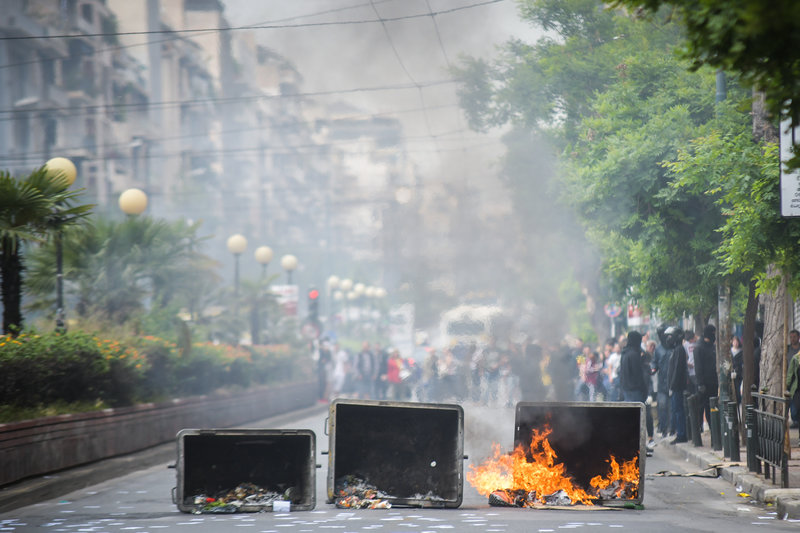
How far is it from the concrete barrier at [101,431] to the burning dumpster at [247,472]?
2.46 meters

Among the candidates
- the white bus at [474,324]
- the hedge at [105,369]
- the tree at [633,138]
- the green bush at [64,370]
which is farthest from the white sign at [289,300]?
the green bush at [64,370]

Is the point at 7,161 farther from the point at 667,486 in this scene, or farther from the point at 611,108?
the point at 667,486

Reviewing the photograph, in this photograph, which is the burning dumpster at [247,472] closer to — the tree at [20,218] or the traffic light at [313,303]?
the tree at [20,218]

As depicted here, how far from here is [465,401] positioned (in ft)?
87.7

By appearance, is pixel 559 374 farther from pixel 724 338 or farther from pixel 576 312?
pixel 576 312

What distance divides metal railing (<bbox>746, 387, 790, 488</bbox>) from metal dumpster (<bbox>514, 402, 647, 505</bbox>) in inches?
63.7

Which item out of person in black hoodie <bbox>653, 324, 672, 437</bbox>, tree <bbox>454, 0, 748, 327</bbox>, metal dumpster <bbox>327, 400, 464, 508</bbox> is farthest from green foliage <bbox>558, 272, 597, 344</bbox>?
metal dumpster <bbox>327, 400, 464, 508</bbox>

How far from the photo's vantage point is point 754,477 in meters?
10.5

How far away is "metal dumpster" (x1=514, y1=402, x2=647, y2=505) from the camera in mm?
8695

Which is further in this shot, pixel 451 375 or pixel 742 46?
pixel 451 375

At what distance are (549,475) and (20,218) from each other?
706 cm


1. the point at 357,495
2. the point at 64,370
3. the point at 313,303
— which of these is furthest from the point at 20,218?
the point at 313,303

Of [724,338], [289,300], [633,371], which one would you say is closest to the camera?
[724,338]

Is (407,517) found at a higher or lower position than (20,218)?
lower
